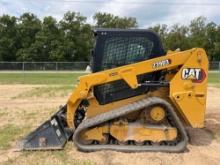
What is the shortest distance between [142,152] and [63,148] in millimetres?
1391

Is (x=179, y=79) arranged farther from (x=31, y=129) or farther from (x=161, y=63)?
(x=31, y=129)

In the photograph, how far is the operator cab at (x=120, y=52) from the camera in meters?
8.26

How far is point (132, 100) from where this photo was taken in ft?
27.6

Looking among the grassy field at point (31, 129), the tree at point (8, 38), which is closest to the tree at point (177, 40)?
the tree at point (8, 38)

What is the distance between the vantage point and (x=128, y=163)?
284 inches

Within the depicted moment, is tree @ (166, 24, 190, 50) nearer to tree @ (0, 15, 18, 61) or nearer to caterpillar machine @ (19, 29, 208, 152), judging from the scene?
tree @ (0, 15, 18, 61)

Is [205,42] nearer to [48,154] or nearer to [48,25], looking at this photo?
[48,25]

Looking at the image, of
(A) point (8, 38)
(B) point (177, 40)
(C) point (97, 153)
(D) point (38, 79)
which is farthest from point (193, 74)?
(B) point (177, 40)

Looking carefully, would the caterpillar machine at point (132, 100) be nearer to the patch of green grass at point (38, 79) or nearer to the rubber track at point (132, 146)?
the rubber track at point (132, 146)

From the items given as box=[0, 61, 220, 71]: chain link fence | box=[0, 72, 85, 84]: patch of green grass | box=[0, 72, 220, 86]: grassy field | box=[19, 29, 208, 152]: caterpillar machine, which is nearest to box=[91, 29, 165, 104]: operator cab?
box=[19, 29, 208, 152]: caterpillar machine

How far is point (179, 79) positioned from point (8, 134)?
3656 millimetres

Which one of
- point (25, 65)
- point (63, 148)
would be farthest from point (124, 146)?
point (25, 65)

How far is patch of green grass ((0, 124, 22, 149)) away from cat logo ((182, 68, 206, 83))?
11.2ft

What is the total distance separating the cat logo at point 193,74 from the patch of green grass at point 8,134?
3418mm
